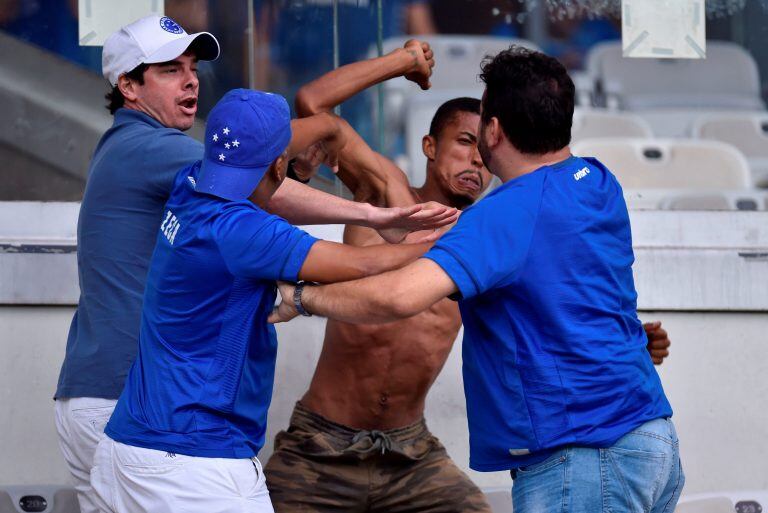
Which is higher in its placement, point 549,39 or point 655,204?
point 549,39

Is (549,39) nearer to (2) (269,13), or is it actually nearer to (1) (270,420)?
(2) (269,13)

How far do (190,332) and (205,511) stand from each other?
41 centimetres

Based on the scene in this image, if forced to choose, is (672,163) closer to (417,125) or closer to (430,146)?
(417,125)

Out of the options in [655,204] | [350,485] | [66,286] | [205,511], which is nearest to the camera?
[205,511]

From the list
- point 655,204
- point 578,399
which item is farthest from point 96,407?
point 655,204

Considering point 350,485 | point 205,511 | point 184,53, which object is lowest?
point 350,485

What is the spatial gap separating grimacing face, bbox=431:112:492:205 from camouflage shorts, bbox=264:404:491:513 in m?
0.83

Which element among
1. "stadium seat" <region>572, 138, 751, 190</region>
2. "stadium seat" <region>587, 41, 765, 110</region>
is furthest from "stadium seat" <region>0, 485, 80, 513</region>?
"stadium seat" <region>587, 41, 765, 110</region>

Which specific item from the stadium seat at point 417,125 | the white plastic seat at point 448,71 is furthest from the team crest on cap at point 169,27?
the stadium seat at point 417,125

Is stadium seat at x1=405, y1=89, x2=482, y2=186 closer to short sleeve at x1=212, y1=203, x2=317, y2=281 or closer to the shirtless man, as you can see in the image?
the shirtless man

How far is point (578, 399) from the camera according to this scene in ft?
9.66

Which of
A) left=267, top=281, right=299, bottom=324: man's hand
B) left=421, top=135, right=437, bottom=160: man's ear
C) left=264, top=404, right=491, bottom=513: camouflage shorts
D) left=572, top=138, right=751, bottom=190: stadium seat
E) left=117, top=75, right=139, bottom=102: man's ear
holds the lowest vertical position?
left=264, top=404, right=491, bottom=513: camouflage shorts

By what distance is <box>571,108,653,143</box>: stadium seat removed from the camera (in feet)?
20.2

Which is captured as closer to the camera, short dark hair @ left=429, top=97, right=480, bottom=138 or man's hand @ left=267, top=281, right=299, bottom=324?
man's hand @ left=267, top=281, right=299, bottom=324
